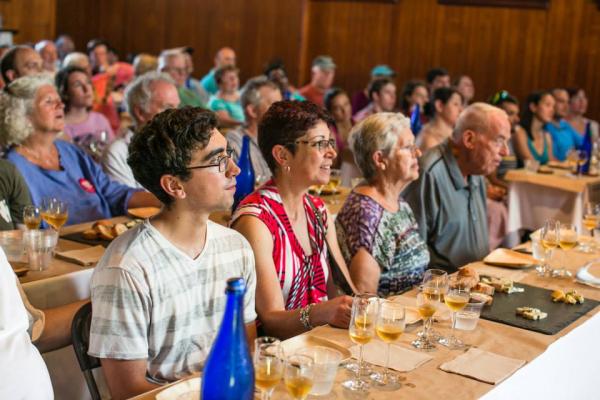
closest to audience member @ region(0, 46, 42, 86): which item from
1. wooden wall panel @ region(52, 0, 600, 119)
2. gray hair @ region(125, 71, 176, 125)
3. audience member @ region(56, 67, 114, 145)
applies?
audience member @ region(56, 67, 114, 145)

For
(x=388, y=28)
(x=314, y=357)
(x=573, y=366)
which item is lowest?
(x=573, y=366)

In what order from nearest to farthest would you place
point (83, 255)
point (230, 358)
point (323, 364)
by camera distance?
1. point (230, 358)
2. point (323, 364)
3. point (83, 255)

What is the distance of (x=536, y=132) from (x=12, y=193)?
5399 mm

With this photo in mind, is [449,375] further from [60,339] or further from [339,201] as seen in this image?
[339,201]

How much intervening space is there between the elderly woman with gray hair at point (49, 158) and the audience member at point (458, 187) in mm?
1272

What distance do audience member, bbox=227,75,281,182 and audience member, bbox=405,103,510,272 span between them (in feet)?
4.81

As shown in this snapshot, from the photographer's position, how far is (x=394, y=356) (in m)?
1.99

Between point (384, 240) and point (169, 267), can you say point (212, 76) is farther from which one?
point (169, 267)

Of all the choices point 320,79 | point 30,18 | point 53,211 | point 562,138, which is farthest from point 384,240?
point 30,18

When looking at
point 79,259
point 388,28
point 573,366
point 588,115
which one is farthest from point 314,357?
point 388,28

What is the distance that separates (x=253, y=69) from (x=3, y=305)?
33.3 feet

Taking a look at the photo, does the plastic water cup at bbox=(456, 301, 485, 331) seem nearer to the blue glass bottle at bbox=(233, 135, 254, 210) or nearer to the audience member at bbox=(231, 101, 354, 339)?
the audience member at bbox=(231, 101, 354, 339)

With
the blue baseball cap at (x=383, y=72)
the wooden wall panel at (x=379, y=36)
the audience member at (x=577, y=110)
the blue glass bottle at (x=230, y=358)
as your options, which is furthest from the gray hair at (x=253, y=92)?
the wooden wall panel at (x=379, y=36)

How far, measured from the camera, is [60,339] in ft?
7.62
